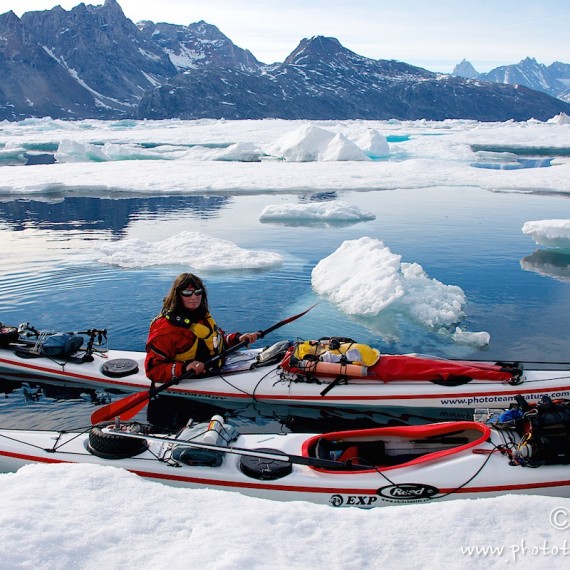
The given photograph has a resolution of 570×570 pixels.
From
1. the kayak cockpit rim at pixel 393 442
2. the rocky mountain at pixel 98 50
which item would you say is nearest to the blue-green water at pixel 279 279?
the kayak cockpit rim at pixel 393 442

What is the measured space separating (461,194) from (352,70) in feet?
488

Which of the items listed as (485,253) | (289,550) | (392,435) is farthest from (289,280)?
(289,550)

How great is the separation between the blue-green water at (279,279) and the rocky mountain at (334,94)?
108809mm

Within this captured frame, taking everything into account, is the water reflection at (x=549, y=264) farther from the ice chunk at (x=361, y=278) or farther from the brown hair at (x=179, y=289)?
the brown hair at (x=179, y=289)

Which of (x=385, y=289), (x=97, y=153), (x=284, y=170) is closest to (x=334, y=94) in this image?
(x=97, y=153)

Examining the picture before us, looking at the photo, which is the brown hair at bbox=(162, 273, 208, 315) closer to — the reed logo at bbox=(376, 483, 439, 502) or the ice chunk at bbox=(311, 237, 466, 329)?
the reed logo at bbox=(376, 483, 439, 502)

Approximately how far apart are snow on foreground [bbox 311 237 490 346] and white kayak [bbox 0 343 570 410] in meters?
1.56

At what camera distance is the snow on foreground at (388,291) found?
7.73 metres

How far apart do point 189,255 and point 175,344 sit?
205 inches

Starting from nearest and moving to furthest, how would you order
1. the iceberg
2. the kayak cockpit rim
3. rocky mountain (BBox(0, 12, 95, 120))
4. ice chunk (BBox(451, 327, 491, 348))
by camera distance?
the kayak cockpit rim → ice chunk (BBox(451, 327, 491, 348)) → the iceberg → rocky mountain (BBox(0, 12, 95, 120))

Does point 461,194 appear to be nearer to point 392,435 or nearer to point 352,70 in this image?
point 392,435

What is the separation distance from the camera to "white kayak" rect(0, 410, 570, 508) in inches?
159

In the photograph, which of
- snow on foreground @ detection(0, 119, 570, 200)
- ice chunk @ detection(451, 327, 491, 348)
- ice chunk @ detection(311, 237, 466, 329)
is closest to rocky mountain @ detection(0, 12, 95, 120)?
snow on foreground @ detection(0, 119, 570, 200)
